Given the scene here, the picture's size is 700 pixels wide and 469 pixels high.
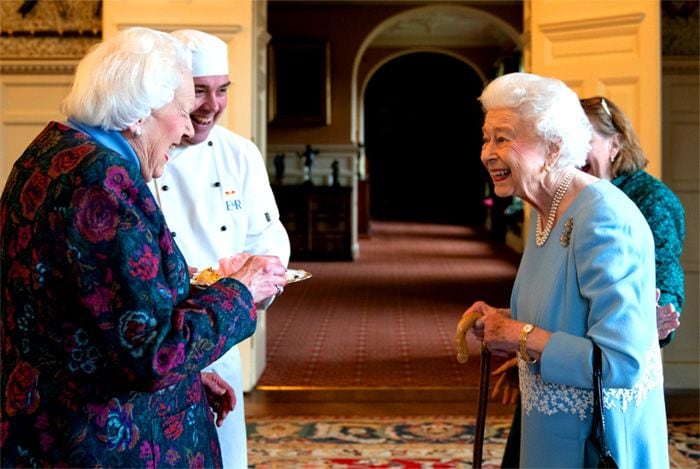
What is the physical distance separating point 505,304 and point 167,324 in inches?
318

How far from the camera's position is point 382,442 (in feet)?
16.0

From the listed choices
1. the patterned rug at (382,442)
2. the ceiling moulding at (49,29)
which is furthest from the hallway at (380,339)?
the ceiling moulding at (49,29)

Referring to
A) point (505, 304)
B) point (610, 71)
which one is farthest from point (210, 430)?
point (505, 304)

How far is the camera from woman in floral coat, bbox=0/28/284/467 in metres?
1.72

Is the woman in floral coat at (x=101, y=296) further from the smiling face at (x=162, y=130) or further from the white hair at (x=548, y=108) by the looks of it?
the white hair at (x=548, y=108)

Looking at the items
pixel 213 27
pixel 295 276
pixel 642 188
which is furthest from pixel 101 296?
pixel 213 27

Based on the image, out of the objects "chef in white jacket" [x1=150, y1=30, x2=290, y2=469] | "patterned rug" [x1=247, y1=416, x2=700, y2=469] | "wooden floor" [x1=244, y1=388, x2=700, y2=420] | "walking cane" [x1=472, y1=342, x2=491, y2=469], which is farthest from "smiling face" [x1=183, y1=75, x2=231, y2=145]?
"wooden floor" [x1=244, y1=388, x2=700, y2=420]

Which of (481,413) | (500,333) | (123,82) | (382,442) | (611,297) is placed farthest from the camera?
(382,442)

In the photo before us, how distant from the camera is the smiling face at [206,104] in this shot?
2812 mm

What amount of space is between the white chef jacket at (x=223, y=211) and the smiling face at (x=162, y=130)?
2.89 ft

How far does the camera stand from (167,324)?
5.80 ft

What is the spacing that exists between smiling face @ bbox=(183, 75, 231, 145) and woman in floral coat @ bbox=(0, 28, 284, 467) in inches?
32.9

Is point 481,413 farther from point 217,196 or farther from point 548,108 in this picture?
point 217,196

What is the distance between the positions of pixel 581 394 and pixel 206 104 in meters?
1.43
